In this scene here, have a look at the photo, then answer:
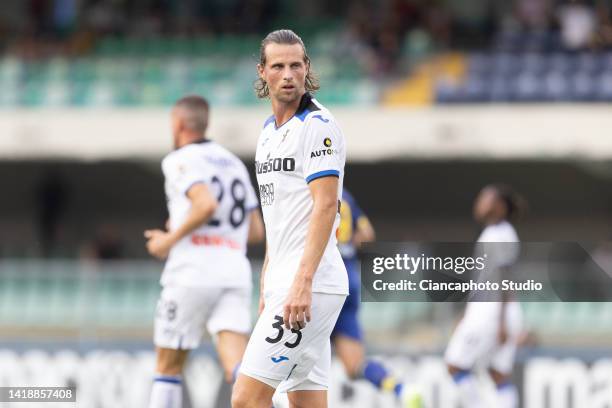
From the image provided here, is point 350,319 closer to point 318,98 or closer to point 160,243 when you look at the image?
point 160,243

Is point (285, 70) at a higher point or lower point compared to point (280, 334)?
higher

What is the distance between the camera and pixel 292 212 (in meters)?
5.73

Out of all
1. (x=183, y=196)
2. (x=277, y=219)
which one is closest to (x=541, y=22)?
(x=183, y=196)

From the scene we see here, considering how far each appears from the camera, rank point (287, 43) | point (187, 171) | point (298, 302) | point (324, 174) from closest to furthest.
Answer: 1. point (298, 302)
2. point (324, 174)
3. point (287, 43)
4. point (187, 171)

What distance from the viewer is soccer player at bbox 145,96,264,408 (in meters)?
7.78

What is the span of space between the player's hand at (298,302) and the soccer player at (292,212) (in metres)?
0.07

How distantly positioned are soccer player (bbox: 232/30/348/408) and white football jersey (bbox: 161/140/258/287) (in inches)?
82.5

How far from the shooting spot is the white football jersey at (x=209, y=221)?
311 inches

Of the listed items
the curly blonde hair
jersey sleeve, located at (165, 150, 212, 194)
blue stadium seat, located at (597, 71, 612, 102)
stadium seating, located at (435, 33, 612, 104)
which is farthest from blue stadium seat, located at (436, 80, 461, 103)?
the curly blonde hair

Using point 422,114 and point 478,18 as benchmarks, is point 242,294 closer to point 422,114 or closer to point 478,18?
point 422,114

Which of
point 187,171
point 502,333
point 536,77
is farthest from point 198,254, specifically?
point 536,77

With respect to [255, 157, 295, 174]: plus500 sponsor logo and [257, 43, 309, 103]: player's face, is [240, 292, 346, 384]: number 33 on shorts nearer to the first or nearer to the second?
[255, 157, 295, 174]: plus500 sponsor logo

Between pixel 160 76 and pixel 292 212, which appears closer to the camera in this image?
pixel 292 212

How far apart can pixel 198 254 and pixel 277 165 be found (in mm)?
2333
